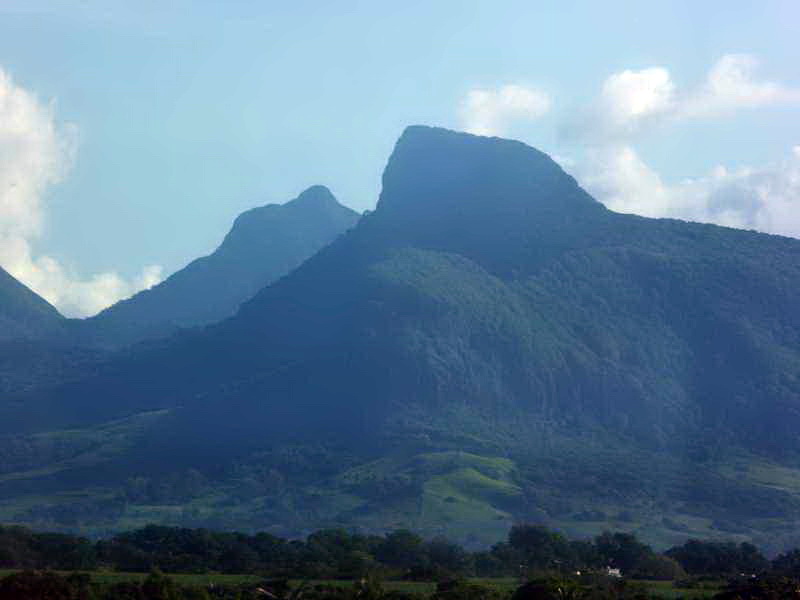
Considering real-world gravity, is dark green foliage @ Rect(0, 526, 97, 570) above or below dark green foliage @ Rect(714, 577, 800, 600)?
above

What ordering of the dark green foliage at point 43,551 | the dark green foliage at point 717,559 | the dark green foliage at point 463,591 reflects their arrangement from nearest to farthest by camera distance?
the dark green foliage at point 463,591, the dark green foliage at point 43,551, the dark green foliage at point 717,559

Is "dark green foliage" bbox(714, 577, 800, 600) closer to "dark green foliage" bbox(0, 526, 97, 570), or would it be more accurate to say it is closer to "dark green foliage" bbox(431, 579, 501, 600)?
"dark green foliage" bbox(431, 579, 501, 600)

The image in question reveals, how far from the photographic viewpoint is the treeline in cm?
10275

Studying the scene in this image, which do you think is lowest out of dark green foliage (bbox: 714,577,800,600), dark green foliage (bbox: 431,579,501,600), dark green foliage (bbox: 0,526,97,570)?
dark green foliage (bbox: 431,579,501,600)

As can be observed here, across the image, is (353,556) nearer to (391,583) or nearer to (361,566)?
(361,566)

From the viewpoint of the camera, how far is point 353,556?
4316 inches

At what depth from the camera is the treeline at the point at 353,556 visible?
337 feet

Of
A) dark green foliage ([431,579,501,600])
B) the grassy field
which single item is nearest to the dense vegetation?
dark green foliage ([431,579,501,600])

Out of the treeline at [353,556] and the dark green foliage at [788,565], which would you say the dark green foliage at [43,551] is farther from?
the dark green foliage at [788,565]

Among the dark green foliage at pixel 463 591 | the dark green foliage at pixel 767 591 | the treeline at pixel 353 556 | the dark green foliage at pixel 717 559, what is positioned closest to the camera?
the dark green foliage at pixel 767 591

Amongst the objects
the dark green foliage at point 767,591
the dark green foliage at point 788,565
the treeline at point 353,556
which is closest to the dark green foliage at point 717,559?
the treeline at point 353,556

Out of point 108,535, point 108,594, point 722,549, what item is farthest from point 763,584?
point 108,535

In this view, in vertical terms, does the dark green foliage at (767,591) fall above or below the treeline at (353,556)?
below

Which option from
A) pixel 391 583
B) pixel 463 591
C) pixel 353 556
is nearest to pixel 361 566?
pixel 353 556
